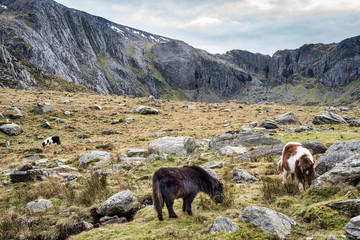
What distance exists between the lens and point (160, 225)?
5426mm

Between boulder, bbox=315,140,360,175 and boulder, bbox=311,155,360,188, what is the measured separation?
1.45 m

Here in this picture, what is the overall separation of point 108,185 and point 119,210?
305cm

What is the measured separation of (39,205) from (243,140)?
1468cm

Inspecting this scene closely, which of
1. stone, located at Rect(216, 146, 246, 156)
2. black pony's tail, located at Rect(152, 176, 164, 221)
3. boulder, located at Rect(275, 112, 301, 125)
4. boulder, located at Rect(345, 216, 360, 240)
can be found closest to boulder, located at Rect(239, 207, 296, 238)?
boulder, located at Rect(345, 216, 360, 240)

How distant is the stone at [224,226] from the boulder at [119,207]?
11.1 ft

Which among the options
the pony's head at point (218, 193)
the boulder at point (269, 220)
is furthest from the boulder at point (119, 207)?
the boulder at point (269, 220)

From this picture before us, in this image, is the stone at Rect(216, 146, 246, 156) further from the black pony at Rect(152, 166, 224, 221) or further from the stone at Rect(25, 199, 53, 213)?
the stone at Rect(25, 199, 53, 213)

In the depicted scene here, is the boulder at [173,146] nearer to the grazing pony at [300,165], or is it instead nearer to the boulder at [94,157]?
the boulder at [94,157]

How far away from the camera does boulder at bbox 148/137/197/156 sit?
16.3 meters

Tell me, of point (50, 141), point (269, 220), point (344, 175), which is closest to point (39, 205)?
point (269, 220)

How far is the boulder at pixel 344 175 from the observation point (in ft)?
18.0

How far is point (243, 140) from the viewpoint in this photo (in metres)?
17.7

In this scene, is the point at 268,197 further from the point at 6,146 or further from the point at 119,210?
the point at 6,146

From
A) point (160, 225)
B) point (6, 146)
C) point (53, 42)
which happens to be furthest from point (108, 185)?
point (53, 42)
